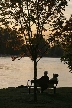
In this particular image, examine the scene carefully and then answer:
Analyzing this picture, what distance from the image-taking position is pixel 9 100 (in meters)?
17.7

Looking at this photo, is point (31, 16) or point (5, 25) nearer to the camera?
point (31, 16)

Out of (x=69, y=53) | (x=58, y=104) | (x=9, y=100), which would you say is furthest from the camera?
(x=69, y=53)

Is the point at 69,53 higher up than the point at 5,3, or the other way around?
the point at 5,3

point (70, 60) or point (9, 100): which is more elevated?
point (70, 60)

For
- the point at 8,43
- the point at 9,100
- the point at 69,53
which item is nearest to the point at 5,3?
the point at 8,43

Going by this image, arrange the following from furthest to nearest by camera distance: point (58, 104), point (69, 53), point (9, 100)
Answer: point (69, 53)
point (9, 100)
point (58, 104)

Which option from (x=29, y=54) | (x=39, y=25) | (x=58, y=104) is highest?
(x=39, y=25)

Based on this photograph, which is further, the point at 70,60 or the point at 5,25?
the point at 70,60

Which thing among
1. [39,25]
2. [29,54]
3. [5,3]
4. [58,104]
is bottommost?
[58,104]

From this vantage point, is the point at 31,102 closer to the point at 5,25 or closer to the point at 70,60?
the point at 5,25

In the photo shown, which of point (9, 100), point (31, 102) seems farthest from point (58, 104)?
point (9, 100)

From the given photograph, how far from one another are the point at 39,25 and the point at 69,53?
5243 mm

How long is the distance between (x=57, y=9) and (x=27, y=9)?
5.29ft

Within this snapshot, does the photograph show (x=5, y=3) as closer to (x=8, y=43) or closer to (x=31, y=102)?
(x=8, y=43)
